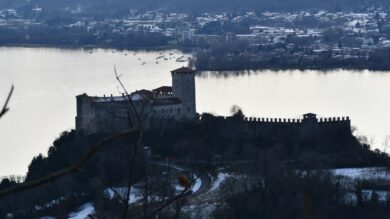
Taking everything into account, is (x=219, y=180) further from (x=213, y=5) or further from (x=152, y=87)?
(x=213, y=5)

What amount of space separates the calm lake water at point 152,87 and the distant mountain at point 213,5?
44.7 ft

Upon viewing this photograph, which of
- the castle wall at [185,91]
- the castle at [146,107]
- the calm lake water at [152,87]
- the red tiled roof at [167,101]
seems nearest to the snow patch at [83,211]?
the castle at [146,107]

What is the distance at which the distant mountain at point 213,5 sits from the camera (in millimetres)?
35094

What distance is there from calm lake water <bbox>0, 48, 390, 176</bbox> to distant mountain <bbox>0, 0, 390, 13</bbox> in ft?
44.7

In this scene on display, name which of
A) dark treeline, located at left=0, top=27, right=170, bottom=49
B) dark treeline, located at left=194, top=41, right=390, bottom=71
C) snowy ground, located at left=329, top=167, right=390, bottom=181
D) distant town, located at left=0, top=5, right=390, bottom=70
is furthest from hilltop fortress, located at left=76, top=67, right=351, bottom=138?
dark treeline, located at left=0, top=27, right=170, bottom=49

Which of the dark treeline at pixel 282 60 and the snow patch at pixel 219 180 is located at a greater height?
the snow patch at pixel 219 180

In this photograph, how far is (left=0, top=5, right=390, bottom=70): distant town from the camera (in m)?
20.5

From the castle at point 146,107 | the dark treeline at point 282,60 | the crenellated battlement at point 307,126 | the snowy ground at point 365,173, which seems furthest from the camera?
the dark treeline at point 282,60

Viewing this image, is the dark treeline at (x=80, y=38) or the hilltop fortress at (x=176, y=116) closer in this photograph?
the hilltop fortress at (x=176, y=116)

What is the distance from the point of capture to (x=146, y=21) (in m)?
33.2

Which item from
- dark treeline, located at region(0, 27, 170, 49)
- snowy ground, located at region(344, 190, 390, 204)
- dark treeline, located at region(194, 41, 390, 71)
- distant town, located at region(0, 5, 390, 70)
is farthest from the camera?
dark treeline, located at region(0, 27, 170, 49)

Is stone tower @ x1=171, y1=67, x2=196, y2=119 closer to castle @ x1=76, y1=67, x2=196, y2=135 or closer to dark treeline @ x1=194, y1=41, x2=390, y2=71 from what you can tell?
castle @ x1=76, y1=67, x2=196, y2=135

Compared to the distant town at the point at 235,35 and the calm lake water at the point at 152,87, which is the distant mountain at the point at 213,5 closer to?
A: the distant town at the point at 235,35

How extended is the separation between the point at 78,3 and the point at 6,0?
291 cm
